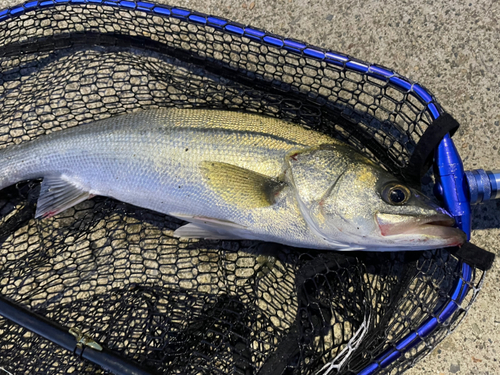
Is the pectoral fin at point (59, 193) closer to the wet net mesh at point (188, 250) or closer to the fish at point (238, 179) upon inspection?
the fish at point (238, 179)

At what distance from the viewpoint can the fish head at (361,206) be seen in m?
1.58

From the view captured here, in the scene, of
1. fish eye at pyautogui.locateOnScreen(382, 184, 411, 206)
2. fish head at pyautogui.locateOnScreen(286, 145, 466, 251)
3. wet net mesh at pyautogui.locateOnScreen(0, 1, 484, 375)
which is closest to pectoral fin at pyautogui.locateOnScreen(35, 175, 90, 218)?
wet net mesh at pyautogui.locateOnScreen(0, 1, 484, 375)

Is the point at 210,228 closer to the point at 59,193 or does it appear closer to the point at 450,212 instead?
the point at 59,193

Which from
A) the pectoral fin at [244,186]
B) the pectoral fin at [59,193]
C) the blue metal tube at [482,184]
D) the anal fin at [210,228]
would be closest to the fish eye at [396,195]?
the blue metal tube at [482,184]

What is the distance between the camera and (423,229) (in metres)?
1.57

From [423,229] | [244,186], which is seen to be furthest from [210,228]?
[423,229]

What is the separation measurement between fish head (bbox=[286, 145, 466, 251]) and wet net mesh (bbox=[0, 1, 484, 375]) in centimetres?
24

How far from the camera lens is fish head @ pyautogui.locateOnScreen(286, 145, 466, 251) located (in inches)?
62.3

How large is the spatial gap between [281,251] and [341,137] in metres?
0.81

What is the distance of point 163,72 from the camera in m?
2.32

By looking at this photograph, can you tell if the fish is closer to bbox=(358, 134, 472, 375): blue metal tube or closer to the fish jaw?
the fish jaw

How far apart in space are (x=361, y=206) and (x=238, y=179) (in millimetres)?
635

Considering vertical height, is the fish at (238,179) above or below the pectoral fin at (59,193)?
above

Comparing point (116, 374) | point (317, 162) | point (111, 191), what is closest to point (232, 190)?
point (317, 162)
